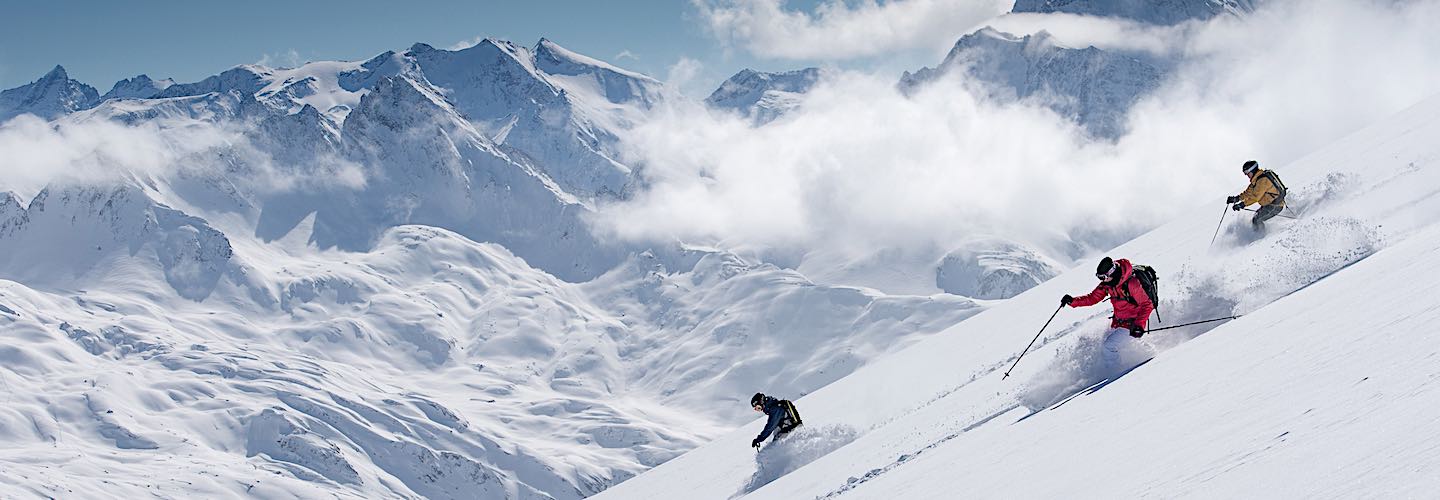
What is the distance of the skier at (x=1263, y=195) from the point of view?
69.5ft

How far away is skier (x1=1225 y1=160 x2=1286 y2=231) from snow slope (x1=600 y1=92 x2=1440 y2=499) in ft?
1.29

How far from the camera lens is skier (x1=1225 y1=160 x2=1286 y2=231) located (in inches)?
834

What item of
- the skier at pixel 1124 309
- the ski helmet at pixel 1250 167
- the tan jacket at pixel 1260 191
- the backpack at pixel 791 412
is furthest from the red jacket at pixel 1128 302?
the backpack at pixel 791 412

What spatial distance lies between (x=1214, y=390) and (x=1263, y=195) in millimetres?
13444

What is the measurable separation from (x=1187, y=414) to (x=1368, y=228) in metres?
8.79

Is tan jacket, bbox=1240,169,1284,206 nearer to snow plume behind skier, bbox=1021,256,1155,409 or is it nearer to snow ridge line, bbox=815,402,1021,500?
snow plume behind skier, bbox=1021,256,1155,409

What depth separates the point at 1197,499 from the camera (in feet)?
21.4

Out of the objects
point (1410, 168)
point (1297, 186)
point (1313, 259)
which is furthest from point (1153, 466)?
point (1297, 186)

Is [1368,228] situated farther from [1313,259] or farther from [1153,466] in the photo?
[1153,466]

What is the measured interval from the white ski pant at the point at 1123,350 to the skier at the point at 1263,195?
7.73 metres

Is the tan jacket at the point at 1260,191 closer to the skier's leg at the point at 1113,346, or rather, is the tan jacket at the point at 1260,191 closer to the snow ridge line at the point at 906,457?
the skier's leg at the point at 1113,346

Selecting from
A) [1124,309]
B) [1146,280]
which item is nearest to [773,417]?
[1124,309]

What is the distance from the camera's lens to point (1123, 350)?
1516 cm

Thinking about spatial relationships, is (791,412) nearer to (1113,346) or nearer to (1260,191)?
(1113,346)
